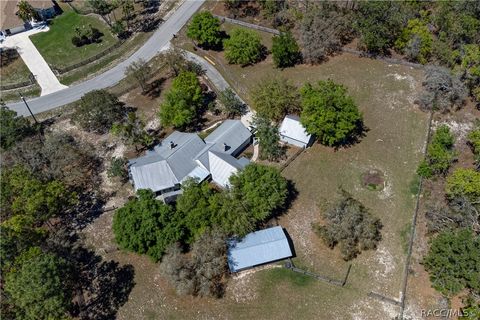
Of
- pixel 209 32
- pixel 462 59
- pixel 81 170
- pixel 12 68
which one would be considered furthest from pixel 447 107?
pixel 12 68

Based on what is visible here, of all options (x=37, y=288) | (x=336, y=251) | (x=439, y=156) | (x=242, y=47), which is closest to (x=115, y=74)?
(x=242, y=47)

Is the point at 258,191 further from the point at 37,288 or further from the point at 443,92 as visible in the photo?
the point at 443,92

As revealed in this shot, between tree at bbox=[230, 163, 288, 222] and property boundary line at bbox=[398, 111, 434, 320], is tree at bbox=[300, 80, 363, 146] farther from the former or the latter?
property boundary line at bbox=[398, 111, 434, 320]

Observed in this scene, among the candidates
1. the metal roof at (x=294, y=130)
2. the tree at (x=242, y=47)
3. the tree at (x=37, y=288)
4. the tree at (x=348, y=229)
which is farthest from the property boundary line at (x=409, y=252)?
the tree at (x=37, y=288)

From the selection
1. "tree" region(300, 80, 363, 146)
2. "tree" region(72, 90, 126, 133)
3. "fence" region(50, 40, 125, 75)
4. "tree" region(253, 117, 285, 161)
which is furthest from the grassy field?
"tree" region(300, 80, 363, 146)

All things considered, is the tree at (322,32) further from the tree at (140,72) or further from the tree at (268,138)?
the tree at (140,72)

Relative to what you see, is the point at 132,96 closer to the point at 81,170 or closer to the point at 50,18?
the point at 81,170
